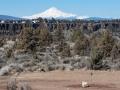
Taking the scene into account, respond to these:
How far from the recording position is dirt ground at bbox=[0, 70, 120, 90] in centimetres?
2433

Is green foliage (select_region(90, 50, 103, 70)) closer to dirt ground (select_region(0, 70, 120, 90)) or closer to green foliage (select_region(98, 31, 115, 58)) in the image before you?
dirt ground (select_region(0, 70, 120, 90))

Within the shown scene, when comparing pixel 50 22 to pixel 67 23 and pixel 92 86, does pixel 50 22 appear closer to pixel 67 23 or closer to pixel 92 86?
pixel 67 23

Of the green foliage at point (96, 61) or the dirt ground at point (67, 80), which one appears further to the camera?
the green foliage at point (96, 61)

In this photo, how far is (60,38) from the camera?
77.5 m

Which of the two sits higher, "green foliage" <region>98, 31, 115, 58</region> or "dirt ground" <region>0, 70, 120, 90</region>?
"dirt ground" <region>0, 70, 120, 90</region>

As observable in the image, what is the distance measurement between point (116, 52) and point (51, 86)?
27.2m

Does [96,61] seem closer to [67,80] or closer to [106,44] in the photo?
[67,80]

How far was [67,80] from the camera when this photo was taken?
92.2 ft

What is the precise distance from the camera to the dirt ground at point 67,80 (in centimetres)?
2433

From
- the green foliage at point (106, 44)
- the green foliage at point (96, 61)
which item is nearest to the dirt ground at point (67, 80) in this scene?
the green foliage at point (96, 61)

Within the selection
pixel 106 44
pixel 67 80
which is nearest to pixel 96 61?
pixel 67 80

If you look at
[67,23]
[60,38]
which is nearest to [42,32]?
[60,38]

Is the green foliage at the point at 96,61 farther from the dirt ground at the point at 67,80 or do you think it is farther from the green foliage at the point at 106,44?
the green foliage at the point at 106,44

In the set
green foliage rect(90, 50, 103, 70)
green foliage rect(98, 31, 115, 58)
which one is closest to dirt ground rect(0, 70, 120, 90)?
green foliage rect(90, 50, 103, 70)
